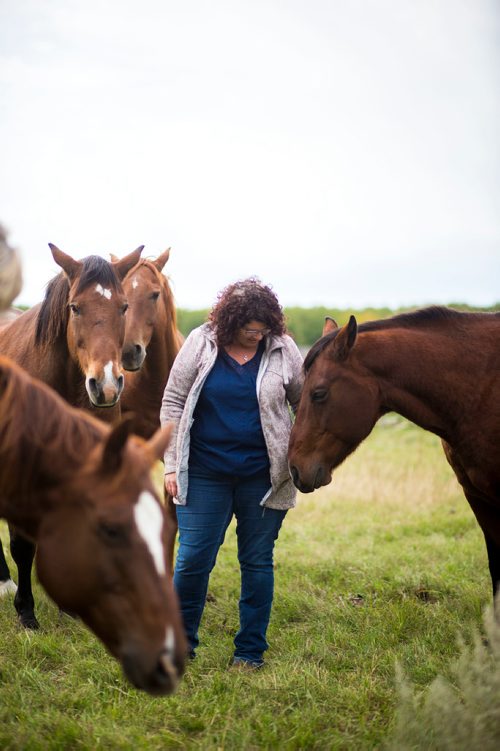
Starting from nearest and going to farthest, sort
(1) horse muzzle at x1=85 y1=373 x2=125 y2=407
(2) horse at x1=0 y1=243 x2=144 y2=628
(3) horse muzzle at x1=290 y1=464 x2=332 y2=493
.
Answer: (3) horse muzzle at x1=290 y1=464 x2=332 y2=493 < (1) horse muzzle at x1=85 y1=373 x2=125 y2=407 < (2) horse at x1=0 y1=243 x2=144 y2=628

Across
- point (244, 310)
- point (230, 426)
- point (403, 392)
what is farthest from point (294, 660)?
point (244, 310)

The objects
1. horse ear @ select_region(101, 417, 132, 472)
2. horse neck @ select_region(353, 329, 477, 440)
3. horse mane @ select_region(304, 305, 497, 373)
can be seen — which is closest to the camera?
horse ear @ select_region(101, 417, 132, 472)

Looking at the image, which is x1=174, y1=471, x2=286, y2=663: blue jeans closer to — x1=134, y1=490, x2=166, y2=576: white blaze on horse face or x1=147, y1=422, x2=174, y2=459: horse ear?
x1=147, y1=422, x2=174, y2=459: horse ear

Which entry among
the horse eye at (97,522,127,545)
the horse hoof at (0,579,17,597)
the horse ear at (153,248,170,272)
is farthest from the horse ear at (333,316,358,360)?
the horse hoof at (0,579,17,597)

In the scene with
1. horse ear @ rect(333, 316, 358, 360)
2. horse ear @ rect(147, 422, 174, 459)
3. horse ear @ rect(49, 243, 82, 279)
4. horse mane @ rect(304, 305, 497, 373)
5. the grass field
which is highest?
horse ear @ rect(49, 243, 82, 279)

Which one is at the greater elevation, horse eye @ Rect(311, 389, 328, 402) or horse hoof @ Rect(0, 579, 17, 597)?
horse eye @ Rect(311, 389, 328, 402)

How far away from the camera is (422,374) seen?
14.1ft

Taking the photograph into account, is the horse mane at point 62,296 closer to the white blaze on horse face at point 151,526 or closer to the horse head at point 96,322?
the horse head at point 96,322

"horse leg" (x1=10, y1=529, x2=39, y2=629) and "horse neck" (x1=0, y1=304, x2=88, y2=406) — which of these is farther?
"horse neck" (x1=0, y1=304, x2=88, y2=406)

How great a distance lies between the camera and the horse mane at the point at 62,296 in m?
5.06

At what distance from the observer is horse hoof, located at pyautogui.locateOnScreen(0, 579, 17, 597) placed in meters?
5.64

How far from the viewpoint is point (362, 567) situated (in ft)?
20.4

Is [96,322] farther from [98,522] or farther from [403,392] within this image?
[98,522]

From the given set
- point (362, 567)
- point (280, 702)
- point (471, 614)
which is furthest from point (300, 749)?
point (362, 567)
